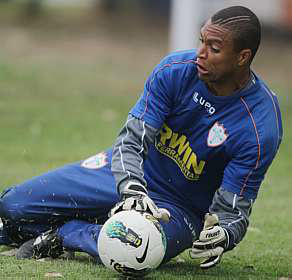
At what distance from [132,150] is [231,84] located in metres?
0.76

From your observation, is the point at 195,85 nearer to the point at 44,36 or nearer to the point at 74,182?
the point at 74,182

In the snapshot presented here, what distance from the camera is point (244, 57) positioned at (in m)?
5.34

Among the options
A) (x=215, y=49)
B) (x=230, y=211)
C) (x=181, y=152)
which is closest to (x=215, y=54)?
(x=215, y=49)

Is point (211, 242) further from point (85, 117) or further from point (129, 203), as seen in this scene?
point (85, 117)

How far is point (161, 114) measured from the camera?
554cm

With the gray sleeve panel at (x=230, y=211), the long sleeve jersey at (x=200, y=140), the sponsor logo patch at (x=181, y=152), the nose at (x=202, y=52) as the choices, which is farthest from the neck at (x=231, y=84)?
the gray sleeve panel at (x=230, y=211)

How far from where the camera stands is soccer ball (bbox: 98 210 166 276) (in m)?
5.05

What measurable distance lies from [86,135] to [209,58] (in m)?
6.95

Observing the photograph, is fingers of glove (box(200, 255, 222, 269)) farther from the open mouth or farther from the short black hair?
the short black hair

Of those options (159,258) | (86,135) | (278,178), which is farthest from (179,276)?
(86,135)

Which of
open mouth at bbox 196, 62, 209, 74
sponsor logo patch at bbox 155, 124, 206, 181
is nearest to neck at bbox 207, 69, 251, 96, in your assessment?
open mouth at bbox 196, 62, 209, 74

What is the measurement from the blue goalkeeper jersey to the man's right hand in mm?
498

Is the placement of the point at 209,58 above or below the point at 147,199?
above

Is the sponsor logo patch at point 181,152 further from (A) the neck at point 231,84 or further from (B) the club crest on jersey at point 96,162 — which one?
(B) the club crest on jersey at point 96,162
